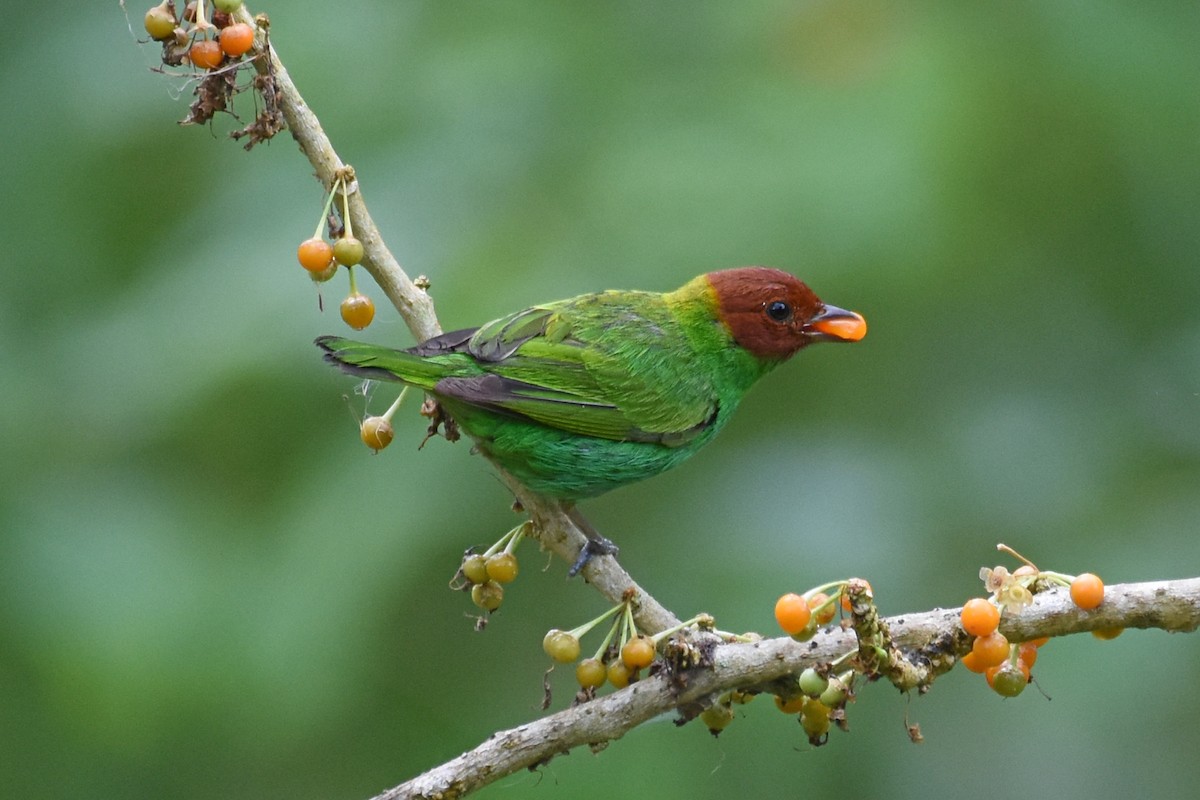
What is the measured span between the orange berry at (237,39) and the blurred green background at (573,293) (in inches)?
67.4

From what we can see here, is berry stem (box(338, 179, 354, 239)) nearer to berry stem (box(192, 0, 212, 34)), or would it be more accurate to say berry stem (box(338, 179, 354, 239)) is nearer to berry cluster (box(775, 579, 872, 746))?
berry stem (box(192, 0, 212, 34))

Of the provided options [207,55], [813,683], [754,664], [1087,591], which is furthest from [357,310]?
[1087,591]

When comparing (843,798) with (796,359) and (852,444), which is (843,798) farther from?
(796,359)

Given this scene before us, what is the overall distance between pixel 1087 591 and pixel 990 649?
0.55 feet

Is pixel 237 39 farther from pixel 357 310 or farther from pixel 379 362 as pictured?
pixel 379 362

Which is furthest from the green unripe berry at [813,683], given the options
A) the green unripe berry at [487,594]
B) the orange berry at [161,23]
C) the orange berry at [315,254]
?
the orange berry at [161,23]

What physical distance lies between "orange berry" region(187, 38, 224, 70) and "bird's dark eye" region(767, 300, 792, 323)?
1.80 meters

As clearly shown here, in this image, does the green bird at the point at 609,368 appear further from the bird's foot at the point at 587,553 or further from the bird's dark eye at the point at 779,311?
the bird's foot at the point at 587,553

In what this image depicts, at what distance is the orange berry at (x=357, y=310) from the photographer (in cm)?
249

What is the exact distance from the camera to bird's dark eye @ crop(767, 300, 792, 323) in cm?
373

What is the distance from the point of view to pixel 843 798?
12.5 feet

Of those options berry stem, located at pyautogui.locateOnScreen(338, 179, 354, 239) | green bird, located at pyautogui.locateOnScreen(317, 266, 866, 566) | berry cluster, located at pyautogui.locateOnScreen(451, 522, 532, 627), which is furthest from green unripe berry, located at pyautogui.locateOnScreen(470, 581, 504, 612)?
berry stem, located at pyautogui.locateOnScreen(338, 179, 354, 239)

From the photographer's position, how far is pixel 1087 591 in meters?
2.12

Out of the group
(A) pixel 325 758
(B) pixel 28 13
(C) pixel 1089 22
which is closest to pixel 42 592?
(A) pixel 325 758
